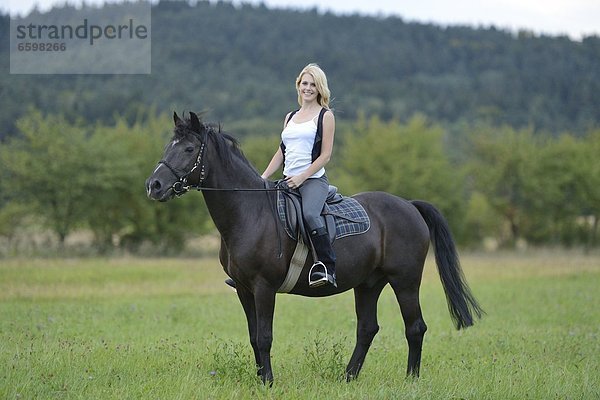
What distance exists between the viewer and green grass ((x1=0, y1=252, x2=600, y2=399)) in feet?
24.2

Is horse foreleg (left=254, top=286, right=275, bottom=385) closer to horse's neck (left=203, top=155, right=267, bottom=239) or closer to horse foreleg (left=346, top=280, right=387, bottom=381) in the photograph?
horse's neck (left=203, top=155, right=267, bottom=239)

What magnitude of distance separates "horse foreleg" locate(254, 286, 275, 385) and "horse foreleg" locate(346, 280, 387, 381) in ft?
4.17

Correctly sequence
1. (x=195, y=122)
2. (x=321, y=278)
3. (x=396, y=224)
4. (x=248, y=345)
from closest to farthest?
1. (x=195, y=122)
2. (x=321, y=278)
3. (x=396, y=224)
4. (x=248, y=345)

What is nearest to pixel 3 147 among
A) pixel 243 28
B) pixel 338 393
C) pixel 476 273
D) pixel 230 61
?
pixel 476 273

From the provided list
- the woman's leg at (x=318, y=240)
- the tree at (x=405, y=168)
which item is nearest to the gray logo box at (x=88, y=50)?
the tree at (x=405, y=168)

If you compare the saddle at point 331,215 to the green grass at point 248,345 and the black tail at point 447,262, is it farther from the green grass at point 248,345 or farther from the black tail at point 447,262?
the green grass at point 248,345

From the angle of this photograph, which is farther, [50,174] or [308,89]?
[50,174]

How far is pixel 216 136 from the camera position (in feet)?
25.2

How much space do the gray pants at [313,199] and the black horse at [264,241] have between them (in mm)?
330

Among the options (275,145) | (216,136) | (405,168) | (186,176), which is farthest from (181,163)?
(275,145)

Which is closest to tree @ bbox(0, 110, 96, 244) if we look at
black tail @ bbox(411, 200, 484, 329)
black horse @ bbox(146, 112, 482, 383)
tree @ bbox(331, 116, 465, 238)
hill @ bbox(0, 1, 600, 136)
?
tree @ bbox(331, 116, 465, 238)

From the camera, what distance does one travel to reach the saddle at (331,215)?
7.73 metres

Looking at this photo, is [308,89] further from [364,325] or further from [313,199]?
[364,325]

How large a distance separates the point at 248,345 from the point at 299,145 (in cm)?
403
